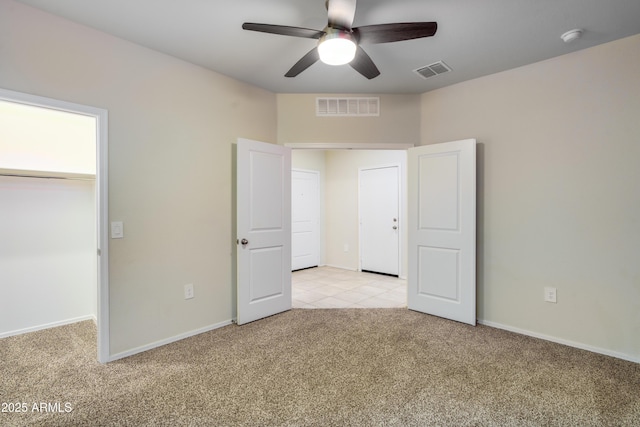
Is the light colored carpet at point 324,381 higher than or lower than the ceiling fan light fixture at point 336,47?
lower

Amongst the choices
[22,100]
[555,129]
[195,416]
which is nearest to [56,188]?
[22,100]

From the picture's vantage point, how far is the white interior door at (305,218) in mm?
5930

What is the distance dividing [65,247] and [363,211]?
4.43 metres

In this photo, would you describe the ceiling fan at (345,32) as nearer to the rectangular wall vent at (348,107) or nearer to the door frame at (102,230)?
the door frame at (102,230)

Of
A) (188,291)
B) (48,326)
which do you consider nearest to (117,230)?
(188,291)

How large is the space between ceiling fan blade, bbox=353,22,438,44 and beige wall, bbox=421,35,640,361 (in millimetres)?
1670

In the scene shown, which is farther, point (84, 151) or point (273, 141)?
point (273, 141)

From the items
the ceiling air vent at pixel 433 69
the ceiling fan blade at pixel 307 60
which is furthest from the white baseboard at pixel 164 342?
the ceiling air vent at pixel 433 69

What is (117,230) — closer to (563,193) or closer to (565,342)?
(563,193)

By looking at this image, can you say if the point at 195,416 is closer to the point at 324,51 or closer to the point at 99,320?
the point at 99,320

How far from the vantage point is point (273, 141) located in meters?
3.58

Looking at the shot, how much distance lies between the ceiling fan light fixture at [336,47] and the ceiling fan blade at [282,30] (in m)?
0.06

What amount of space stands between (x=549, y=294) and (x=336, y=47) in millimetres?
2838

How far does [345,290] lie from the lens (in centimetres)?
452
